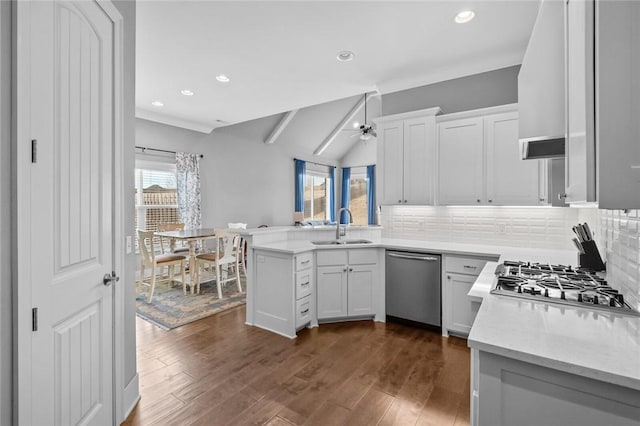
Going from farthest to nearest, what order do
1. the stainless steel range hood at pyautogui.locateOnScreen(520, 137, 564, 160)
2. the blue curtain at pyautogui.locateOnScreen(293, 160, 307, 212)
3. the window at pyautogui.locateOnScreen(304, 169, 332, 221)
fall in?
the window at pyautogui.locateOnScreen(304, 169, 332, 221), the blue curtain at pyautogui.locateOnScreen(293, 160, 307, 212), the stainless steel range hood at pyautogui.locateOnScreen(520, 137, 564, 160)

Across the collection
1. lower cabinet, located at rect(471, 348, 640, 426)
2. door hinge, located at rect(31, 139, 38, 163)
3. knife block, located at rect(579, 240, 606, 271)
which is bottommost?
lower cabinet, located at rect(471, 348, 640, 426)

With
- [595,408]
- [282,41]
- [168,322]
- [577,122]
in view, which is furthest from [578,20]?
[168,322]

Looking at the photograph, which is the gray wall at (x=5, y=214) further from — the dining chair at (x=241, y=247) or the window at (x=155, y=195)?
the window at (x=155, y=195)

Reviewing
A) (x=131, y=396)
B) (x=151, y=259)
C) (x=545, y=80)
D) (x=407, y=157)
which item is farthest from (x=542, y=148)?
(x=151, y=259)

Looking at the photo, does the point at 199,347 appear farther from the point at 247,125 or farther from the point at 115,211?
the point at 247,125

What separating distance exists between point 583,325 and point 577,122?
75 cm

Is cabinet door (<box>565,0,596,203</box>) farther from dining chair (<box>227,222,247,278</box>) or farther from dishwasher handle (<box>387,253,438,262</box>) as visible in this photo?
dining chair (<box>227,222,247,278</box>)

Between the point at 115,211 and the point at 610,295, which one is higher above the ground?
Result: the point at 115,211

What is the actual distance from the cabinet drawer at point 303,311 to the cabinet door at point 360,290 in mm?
457

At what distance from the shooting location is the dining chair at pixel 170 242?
205 inches

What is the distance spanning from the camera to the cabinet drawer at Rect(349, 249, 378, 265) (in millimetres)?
3301

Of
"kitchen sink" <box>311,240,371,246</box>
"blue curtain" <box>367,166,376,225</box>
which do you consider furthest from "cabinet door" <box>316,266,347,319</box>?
"blue curtain" <box>367,166,376,225</box>

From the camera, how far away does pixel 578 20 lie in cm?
87

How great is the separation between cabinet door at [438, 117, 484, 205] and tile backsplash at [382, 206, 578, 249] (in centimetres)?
32
